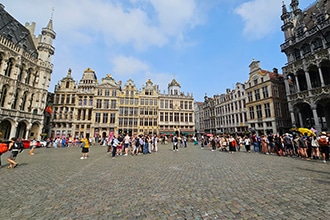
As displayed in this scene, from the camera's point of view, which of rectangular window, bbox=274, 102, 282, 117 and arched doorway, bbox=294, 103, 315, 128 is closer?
arched doorway, bbox=294, 103, 315, 128

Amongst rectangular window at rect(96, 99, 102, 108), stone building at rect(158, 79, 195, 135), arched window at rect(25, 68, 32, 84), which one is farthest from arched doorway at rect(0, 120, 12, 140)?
stone building at rect(158, 79, 195, 135)

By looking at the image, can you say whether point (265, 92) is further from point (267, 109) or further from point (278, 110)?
point (278, 110)

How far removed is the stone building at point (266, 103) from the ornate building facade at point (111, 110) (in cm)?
1639

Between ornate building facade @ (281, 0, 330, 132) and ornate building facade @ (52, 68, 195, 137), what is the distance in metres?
24.7

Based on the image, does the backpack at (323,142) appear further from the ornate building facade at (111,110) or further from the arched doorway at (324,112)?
the ornate building facade at (111,110)

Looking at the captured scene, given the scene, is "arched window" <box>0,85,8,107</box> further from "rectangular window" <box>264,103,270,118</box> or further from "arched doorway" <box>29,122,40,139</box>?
"rectangular window" <box>264,103,270,118</box>

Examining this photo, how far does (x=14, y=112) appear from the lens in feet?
83.0

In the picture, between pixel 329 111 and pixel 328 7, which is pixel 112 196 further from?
pixel 328 7

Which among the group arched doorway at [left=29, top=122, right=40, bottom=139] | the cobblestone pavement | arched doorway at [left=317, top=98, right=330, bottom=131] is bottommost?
the cobblestone pavement

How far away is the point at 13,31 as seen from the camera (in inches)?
1129

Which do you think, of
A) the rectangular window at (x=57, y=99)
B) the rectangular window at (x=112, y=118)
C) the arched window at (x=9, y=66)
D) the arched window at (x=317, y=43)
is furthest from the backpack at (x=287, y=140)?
the rectangular window at (x=57, y=99)

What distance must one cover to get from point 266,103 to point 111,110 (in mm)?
35386

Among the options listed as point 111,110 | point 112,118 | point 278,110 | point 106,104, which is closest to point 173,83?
point 111,110

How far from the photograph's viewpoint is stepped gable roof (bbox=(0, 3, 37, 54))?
2652cm
